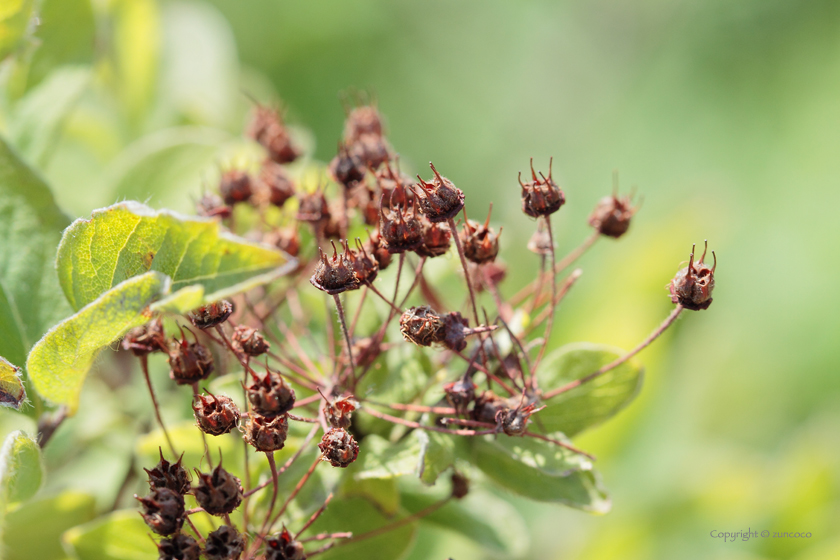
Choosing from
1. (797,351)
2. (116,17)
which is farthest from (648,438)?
(797,351)

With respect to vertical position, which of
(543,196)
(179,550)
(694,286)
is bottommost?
(179,550)

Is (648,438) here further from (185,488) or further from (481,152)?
(481,152)

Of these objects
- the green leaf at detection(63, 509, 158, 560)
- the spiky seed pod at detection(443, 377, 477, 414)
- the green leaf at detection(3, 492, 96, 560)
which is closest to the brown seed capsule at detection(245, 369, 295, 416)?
the spiky seed pod at detection(443, 377, 477, 414)

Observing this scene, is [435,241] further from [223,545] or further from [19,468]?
[19,468]

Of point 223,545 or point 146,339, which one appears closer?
point 223,545

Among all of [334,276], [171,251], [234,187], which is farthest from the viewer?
[234,187]

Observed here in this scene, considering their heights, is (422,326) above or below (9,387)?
above

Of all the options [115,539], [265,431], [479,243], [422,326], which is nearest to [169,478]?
[265,431]

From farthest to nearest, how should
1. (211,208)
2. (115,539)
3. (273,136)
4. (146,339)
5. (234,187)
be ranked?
(273,136) → (234,187) → (211,208) → (115,539) → (146,339)
